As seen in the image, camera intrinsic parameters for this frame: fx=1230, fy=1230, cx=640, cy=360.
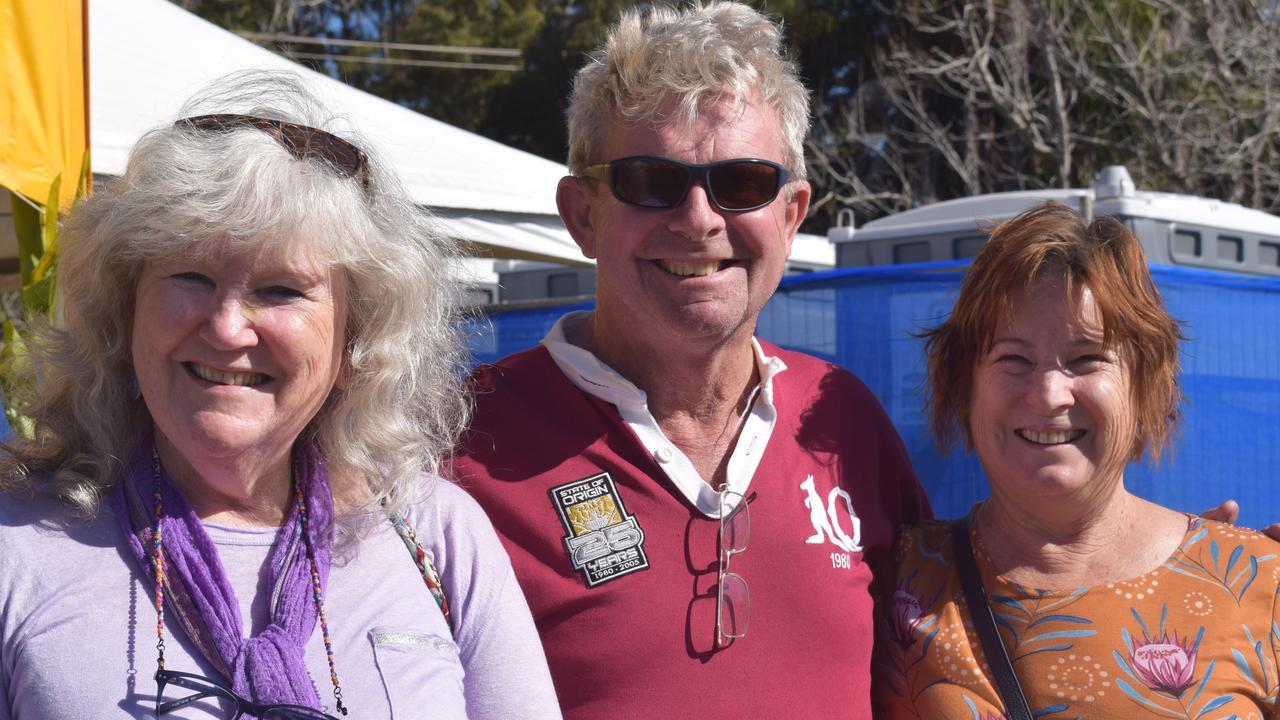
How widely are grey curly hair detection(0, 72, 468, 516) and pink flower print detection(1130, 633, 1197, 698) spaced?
51.8 inches

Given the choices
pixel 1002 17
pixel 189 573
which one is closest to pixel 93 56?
pixel 189 573

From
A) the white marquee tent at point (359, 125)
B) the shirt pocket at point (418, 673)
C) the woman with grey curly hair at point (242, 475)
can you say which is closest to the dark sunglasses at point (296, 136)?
the woman with grey curly hair at point (242, 475)

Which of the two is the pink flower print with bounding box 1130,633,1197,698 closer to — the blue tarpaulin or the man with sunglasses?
the man with sunglasses

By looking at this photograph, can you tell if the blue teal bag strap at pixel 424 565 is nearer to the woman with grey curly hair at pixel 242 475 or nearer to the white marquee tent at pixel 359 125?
the woman with grey curly hair at pixel 242 475

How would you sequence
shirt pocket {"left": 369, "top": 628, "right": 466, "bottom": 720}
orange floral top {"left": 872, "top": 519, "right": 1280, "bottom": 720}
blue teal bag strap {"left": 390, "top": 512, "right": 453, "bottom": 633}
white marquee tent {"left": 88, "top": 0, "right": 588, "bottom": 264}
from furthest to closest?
white marquee tent {"left": 88, "top": 0, "right": 588, "bottom": 264} → orange floral top {"left": 872, "top": 519, "right": 1280, "bottom": 720} → blue teal bag strap {"left": 390, "top": 512, "right": 453, "bottom": 633} → shirt pocket {"left": 369, "top": 628, "right": 466, "bottom": 720}

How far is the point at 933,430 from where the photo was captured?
104 inches

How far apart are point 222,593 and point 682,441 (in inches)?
38.9

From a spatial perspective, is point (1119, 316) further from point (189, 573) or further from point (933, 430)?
point (189, 573)

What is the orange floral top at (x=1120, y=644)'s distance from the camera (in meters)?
2.18

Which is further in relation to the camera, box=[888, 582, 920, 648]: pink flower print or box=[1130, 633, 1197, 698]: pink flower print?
box=[888, 582, 920, 648]: pink flower print

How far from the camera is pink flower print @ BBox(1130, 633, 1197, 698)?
7.16 ft

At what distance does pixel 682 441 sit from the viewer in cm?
245

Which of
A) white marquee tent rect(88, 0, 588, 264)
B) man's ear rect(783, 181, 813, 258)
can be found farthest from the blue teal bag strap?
white marquee tent rect(88, 0, 588, 264)

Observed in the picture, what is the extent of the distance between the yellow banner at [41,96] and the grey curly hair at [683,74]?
166cm
